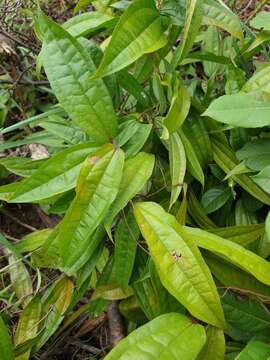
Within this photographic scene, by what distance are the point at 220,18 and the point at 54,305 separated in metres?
0.69

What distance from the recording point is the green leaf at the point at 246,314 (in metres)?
0.84

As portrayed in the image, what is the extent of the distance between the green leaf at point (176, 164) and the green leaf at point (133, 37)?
0.61 ft

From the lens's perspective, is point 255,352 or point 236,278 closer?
point 255,352

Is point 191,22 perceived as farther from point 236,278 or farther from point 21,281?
point 21,281

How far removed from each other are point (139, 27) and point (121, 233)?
37 centimetres

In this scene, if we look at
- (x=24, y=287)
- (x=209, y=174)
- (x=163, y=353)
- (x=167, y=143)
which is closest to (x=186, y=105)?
(x=167, y=143)

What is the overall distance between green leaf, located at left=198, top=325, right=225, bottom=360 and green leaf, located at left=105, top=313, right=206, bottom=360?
0.05 m

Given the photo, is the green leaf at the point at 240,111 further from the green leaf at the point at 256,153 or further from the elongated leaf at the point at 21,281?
the elongated leaf at the point at 21,281

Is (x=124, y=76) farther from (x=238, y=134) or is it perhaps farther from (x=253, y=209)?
(x=253, y=209)

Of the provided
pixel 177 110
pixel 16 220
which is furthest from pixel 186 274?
pixel 16 220

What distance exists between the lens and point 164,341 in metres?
0.72

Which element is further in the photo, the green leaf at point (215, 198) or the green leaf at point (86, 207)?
the green leaf at point (215, 198)

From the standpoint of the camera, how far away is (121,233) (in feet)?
2.96

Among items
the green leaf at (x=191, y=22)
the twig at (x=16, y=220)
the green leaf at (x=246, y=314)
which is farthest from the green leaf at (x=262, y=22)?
the twig at (x=16, y=220)
